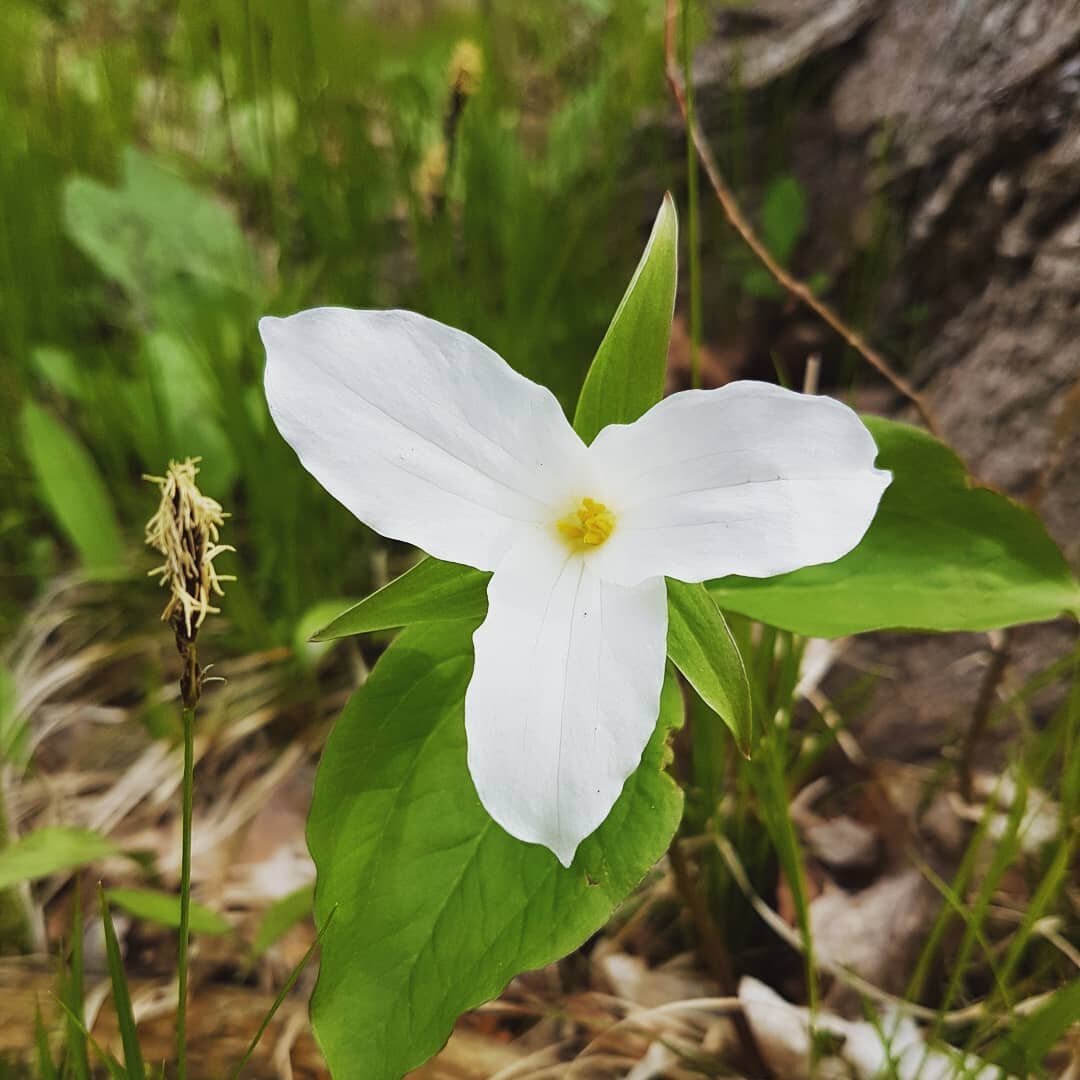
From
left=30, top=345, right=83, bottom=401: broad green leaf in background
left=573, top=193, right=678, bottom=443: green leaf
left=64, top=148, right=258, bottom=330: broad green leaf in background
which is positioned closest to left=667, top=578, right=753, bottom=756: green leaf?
left=573, top=193, right=678, bottom=443: green leaf

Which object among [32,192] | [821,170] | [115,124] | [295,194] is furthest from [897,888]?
[115,124]

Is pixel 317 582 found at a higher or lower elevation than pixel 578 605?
lower

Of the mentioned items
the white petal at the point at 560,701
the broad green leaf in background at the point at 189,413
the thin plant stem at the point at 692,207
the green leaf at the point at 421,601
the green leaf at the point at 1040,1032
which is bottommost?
the green leaf at the point at 1040,1032

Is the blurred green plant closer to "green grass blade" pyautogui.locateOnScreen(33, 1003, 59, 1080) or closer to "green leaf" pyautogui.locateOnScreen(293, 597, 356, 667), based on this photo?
"green leaf" pyautogui.locateOnScreen(293, 597, 356, 667)

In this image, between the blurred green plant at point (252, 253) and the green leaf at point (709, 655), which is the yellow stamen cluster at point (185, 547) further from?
the blurred green plant at point (252, 253)

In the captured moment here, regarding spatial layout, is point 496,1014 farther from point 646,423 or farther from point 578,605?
point 646,423

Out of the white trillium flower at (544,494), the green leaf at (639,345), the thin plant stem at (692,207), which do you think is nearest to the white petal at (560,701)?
the white trillium flower at (544,494)

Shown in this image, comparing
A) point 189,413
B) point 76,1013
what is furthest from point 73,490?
point 76,1013
